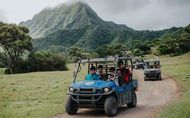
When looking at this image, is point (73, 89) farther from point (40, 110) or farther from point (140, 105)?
point (140, 105)

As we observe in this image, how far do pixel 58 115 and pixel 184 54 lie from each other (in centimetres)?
11163

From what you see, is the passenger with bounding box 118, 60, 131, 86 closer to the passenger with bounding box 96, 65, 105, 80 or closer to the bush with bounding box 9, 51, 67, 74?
the passenger with bounding box 96, 65, 105, 80

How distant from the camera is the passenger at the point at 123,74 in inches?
785

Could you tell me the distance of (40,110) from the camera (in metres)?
21.5

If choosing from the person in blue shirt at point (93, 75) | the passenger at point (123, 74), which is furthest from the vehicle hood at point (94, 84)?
the passenger at point (123, 74)

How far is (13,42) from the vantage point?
86688 millimetres

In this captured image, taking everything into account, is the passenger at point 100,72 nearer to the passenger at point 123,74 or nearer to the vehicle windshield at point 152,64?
the passenger at point 123,74

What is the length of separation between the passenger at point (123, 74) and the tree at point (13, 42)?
6630 cm

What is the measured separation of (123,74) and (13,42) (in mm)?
69135

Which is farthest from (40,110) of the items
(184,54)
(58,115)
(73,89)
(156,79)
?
(184,54)

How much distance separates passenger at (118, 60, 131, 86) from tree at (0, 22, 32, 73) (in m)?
66.3

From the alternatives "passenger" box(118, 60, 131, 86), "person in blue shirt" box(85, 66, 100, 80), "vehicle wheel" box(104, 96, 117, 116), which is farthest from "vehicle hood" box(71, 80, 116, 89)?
"passenger" box(118, 60, 131, 86)

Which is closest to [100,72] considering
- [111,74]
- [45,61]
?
[111,74]

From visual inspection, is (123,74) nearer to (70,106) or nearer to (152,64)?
(70,106)
